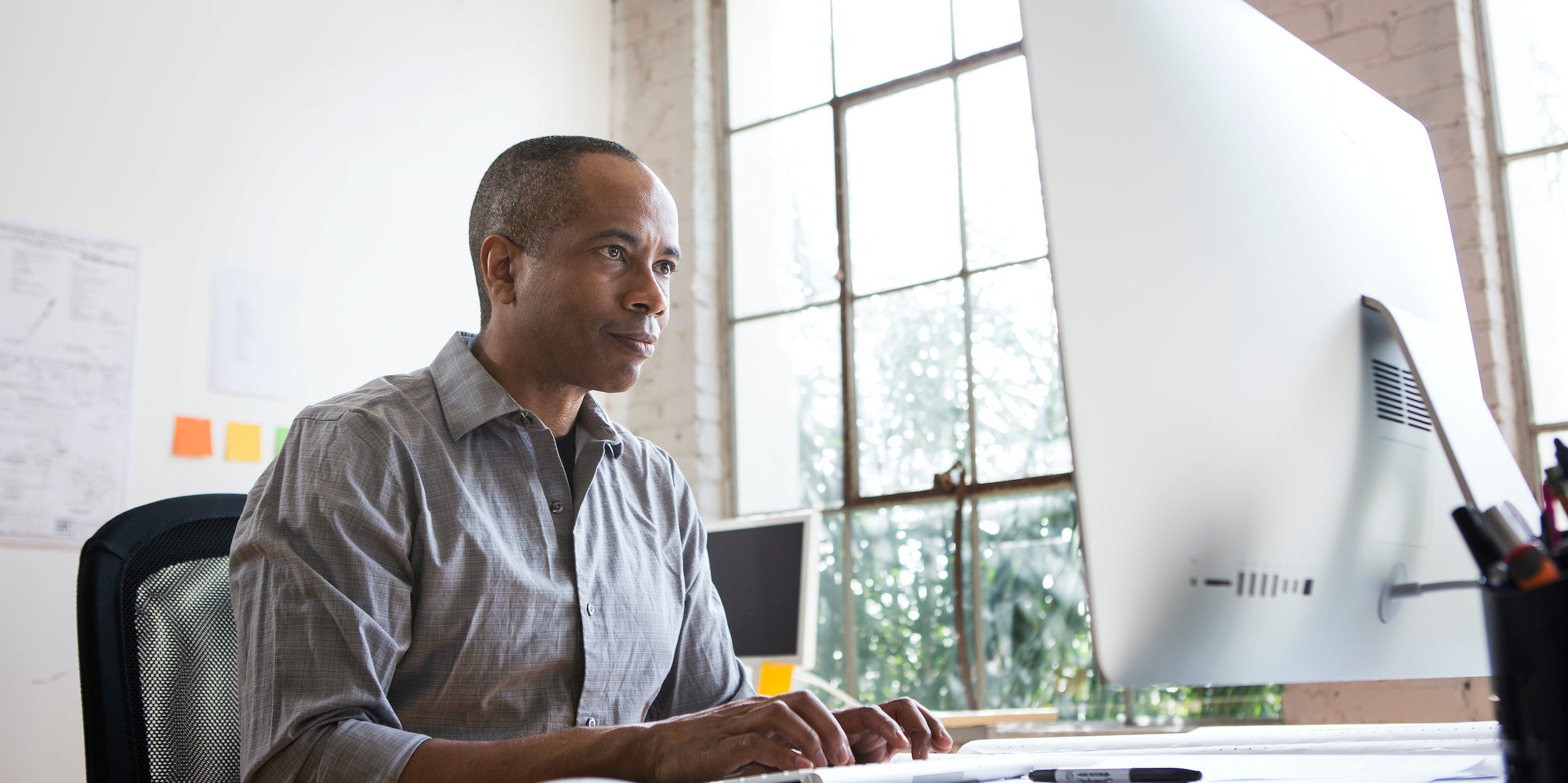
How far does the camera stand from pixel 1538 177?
2.65 metres

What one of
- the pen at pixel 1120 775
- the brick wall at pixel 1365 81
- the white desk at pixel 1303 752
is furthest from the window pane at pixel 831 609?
the pen at pixel 1120 775

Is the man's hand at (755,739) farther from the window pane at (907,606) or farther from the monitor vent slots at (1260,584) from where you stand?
the window pane at (907,606)

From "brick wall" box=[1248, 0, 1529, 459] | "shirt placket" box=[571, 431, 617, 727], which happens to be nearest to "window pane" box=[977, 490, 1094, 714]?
"brick wall" box=[1248, 0, 1529, 459]

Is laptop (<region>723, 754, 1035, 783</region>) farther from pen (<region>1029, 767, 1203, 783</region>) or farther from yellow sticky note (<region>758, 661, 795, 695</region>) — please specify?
yellow sticky note (<region>758, 661, 795, 695</region>)

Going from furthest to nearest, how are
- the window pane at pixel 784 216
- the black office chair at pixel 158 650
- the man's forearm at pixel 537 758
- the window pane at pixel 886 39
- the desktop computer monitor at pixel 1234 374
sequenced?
the window pane at pixel 784 216 → the window pane at pixel 886 39 → the black office chair at pixel 158 650 → the man's forearm at pixel 537 758 → the desktop computer monitor at pixel 1234 374

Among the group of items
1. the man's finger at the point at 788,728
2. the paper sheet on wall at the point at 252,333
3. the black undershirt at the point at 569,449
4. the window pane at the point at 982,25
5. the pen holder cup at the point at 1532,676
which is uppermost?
the window pane at the point at 982,25

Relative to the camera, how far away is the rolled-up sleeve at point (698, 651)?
1.41 metres

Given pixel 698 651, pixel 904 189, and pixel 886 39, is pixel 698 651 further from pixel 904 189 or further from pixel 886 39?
pixel 886 39

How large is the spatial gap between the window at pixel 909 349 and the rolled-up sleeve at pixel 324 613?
2203mm

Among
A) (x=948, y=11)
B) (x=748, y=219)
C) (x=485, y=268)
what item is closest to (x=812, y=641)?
(x=485, y=268)

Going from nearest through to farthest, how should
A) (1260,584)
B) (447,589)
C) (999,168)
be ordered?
(1260,584)
(447,589)
(999,168)

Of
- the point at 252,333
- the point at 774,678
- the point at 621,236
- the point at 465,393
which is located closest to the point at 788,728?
the point at 465,393

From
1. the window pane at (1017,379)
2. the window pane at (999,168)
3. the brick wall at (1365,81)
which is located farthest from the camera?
the window pane at (999,168)

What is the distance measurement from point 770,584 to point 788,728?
1774 millimetres
